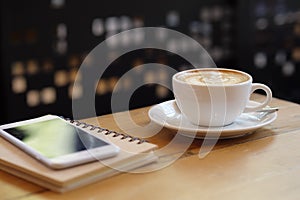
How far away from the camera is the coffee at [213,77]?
1.05m

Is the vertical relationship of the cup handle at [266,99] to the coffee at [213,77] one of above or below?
below

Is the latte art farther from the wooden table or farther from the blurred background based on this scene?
the blurred background

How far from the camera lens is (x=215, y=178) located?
2.87 ft

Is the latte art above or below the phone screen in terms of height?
above

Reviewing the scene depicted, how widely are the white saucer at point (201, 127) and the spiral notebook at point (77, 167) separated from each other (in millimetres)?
102

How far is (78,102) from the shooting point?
2.02 m

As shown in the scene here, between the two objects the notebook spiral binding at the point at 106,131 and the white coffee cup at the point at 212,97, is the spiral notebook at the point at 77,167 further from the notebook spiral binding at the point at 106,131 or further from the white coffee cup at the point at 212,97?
the white coffee cup at the point at 212,97

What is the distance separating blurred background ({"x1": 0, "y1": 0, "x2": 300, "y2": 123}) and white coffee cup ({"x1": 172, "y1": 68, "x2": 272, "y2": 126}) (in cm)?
89

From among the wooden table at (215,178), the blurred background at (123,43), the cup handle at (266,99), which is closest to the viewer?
the wooden table at (215,178)

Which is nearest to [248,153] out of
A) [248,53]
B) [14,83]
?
[14,83]

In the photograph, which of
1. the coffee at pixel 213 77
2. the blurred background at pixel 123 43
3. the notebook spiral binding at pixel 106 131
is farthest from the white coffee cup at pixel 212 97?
the blurred background at pixel 123 43

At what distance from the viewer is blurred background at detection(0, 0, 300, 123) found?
184 centimetres

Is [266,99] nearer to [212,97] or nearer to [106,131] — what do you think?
[212,97]

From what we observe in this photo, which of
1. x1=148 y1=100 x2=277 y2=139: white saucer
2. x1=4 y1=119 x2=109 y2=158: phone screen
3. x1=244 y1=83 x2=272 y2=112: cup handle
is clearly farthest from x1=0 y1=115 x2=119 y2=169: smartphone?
x1=244 y1=83 x2=272 y2=112: cup handle
